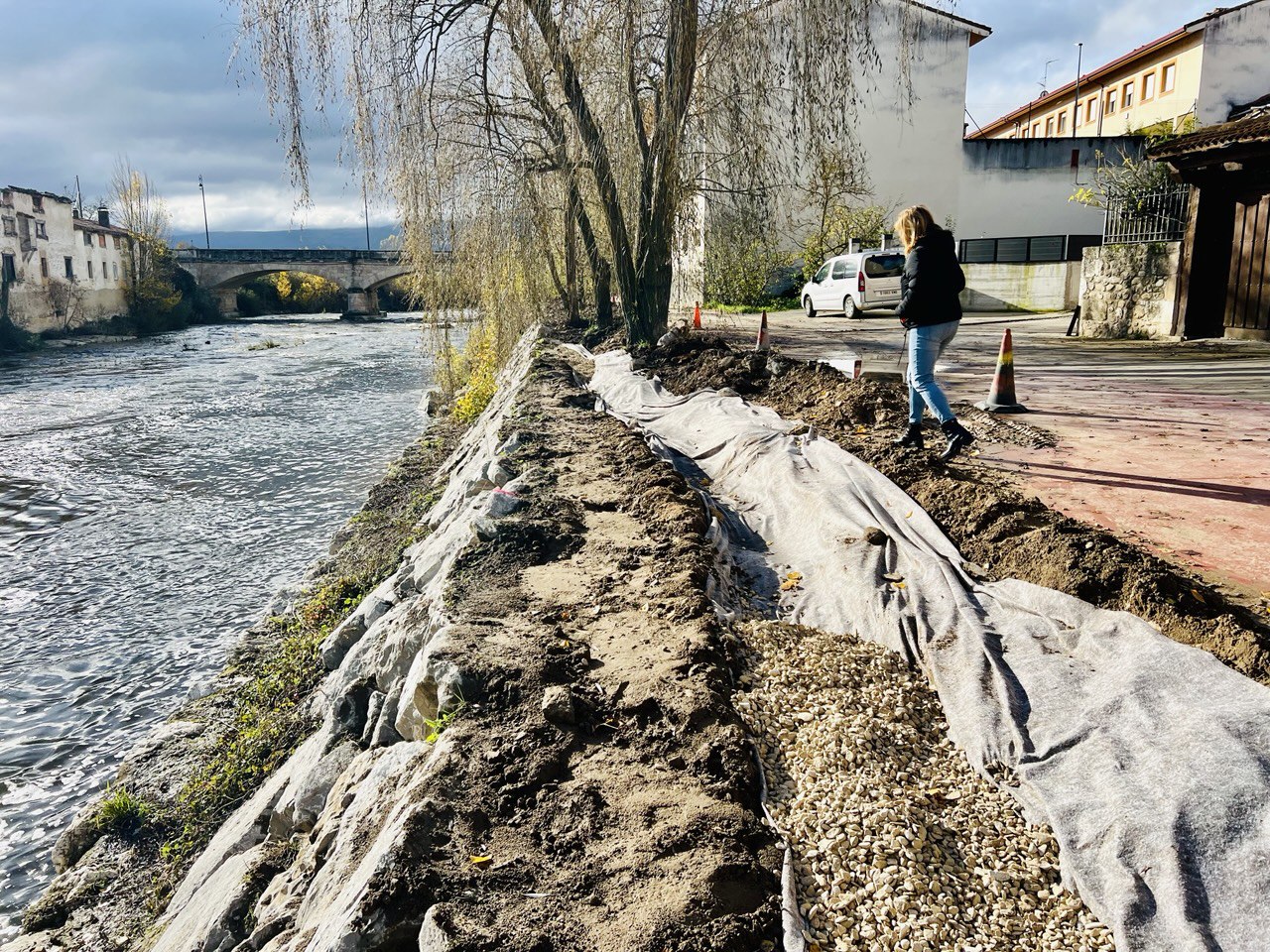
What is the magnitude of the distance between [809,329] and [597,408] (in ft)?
35.5

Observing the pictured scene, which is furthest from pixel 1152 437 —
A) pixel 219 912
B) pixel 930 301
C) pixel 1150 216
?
pixel 1150 216

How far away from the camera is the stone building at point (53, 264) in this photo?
4097 centimetres

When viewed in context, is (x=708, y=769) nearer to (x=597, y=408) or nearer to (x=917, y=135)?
(x=597, y=408)

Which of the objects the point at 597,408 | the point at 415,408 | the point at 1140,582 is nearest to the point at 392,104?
the point at 597,408

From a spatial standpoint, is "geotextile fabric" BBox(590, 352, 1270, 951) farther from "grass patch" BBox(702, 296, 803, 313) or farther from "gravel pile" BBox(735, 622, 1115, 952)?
"grass patch" BBox(702, 296, 803, 313)

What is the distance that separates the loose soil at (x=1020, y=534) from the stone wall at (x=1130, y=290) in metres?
8.93

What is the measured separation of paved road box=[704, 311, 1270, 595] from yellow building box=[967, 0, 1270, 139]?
17683 mm

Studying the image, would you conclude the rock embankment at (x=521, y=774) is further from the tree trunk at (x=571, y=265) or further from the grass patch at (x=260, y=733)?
the tree trunk at (x=571, y=265)

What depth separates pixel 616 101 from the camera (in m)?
11.0

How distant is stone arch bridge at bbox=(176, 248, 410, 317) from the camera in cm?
5884

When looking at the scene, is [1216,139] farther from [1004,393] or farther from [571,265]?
[571,265]

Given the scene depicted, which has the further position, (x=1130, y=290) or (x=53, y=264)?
(x=53, y=264)

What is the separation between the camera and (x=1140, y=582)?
423cm

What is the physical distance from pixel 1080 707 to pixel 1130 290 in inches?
587
